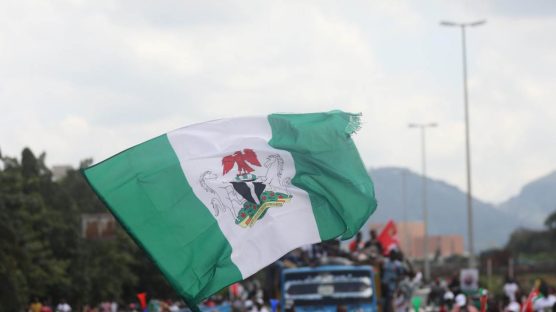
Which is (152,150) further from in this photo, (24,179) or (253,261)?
(24,179)

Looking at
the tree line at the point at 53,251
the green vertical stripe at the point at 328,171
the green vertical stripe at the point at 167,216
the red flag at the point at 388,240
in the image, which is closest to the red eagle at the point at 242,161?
the green vertical stripe at the point at 328,171

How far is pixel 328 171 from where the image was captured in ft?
46.6

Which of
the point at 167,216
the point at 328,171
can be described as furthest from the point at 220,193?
the point at 328,171

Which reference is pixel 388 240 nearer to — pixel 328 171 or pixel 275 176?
pixel 328 171

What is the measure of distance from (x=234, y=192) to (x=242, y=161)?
1.32 feet

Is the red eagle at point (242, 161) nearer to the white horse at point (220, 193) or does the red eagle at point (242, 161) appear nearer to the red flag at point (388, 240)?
the white horse at point (220, 193)

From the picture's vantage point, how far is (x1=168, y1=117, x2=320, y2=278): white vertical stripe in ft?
44.2

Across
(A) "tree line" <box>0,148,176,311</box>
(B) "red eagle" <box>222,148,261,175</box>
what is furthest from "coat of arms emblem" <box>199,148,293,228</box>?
(A) "tree line" <box>0,148,176,311</box>

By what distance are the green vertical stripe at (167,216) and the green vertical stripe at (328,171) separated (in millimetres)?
1154

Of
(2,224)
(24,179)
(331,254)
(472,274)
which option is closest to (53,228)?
(24,179)

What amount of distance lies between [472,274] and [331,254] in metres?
10.6

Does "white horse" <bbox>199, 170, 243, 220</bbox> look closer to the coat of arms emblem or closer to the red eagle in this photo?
the coat of arms emblem

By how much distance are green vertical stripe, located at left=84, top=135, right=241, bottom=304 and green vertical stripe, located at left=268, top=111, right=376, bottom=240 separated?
1154mm

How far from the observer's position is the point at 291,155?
14.3m
